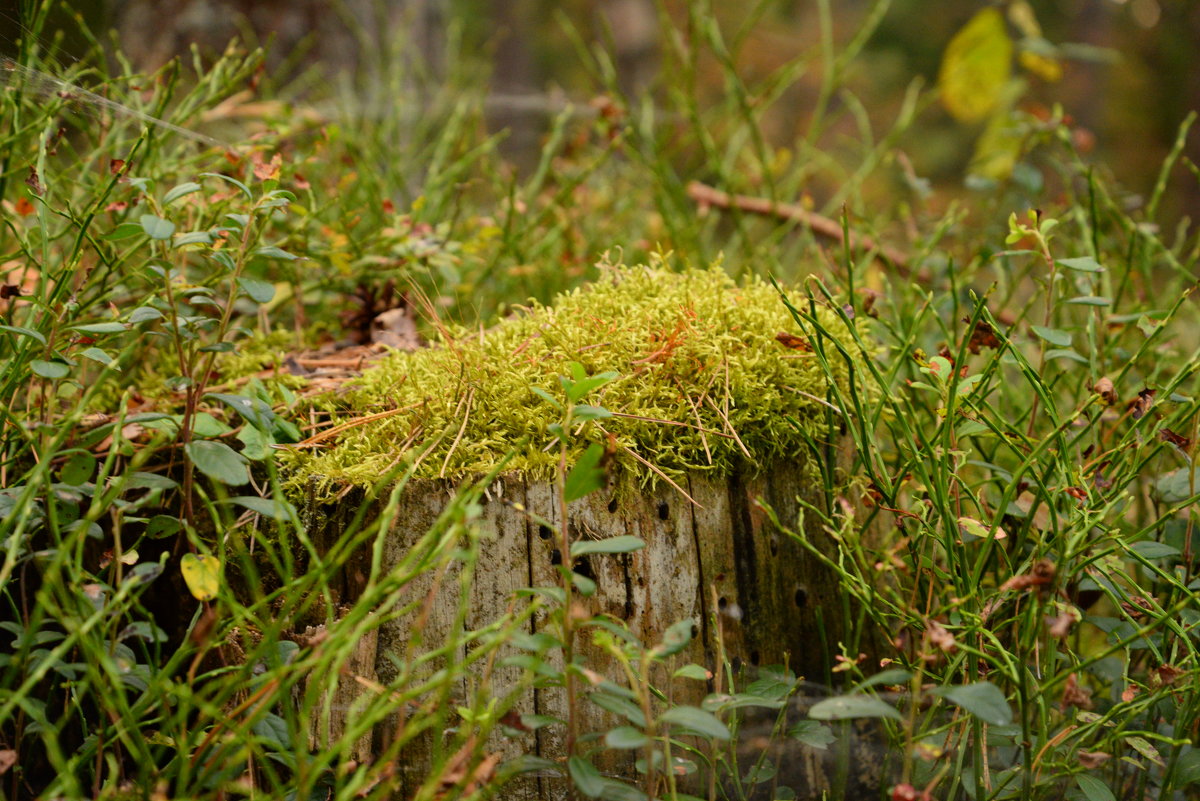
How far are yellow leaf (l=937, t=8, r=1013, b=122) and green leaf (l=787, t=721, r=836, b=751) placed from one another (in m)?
2.52

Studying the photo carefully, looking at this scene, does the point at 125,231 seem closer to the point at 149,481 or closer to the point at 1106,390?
the point at 149,481

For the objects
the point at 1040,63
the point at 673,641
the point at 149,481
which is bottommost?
the point at 673,641

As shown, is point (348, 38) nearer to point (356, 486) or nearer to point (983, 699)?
point (356, 486)

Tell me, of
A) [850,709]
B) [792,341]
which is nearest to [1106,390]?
[792,341]

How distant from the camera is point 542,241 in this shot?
2.61 m

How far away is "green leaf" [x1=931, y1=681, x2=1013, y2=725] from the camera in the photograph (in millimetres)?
829

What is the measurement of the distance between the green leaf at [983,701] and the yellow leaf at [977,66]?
100.0 inches

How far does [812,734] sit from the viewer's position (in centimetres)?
110

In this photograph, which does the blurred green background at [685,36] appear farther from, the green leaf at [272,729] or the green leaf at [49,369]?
the green leaf at [272,729]

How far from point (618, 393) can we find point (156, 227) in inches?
27.8

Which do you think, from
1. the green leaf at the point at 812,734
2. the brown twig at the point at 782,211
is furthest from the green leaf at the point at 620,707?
the brown twig at the point at 782,211

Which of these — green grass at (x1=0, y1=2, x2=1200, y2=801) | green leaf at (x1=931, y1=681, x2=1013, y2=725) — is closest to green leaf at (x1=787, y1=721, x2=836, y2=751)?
green grass at (x1=0, y1=2, x2=1200, y2=801)

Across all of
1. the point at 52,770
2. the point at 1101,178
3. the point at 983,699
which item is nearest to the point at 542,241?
the point at 1101,178

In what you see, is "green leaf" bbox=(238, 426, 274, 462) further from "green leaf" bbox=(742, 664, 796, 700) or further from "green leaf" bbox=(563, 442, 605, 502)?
"green leaf" bbox=(742, 664, 796, 700)
